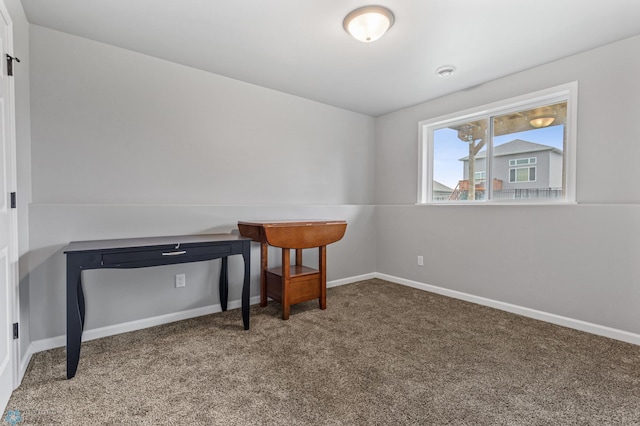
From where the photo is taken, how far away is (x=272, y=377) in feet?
5.78

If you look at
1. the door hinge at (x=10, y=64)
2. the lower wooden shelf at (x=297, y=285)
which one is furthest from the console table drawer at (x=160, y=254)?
the door hinge at (x=10, y=64)

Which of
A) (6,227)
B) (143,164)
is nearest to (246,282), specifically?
(143,164)

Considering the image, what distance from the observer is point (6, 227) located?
158 cm

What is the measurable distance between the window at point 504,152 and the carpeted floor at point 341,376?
1.26 meters

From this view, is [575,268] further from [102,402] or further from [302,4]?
[102,402]

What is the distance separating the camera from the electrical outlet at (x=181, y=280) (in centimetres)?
262

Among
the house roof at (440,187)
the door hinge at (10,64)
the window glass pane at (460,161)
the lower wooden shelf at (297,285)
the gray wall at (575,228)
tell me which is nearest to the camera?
the door hinge at (10,64)

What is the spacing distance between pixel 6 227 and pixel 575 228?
377cm

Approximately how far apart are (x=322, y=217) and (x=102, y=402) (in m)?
2.50

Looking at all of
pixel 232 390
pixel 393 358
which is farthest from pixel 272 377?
pixel 393 358

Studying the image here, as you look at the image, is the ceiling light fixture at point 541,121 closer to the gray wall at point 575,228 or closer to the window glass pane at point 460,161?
the gray wall at point 575,228

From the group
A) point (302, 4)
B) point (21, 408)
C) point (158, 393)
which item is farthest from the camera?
point (302, 4)

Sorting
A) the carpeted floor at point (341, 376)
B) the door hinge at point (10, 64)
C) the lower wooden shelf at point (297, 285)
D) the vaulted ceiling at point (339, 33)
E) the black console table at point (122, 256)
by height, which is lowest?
the carpeted floor at point (341, 376)

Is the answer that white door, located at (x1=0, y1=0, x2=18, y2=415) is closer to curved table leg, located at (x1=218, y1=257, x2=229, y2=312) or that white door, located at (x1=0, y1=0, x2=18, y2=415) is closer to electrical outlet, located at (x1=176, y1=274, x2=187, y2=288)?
electrical outlet, located at (x1=176, y1=274, x2=187, y2=288)
